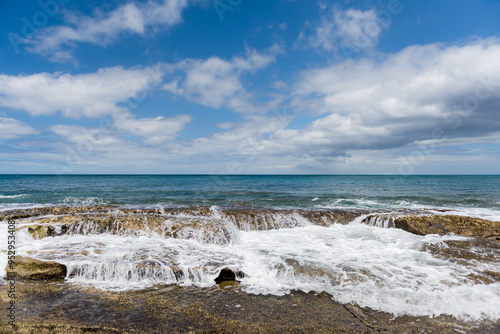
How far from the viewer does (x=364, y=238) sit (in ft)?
39.9

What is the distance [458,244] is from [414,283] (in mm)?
5195

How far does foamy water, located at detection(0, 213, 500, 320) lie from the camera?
600cm

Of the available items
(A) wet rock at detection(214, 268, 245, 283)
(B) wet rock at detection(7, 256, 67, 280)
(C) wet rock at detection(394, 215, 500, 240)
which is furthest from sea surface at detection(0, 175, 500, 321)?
(C) wet rock at detection(394, 215, 500, 240)

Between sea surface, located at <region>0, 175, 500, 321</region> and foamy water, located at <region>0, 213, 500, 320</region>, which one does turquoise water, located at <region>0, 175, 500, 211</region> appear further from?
foamy water, located at <region>0, 213, 500, 320</region>

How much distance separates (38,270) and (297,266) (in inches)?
292

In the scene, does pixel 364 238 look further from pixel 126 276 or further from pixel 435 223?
pixel 126 276

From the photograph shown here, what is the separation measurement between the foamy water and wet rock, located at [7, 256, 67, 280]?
25 centimetres

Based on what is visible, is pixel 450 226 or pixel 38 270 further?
pixel 450 226

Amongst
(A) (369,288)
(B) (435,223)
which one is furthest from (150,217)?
(B) (435,223)

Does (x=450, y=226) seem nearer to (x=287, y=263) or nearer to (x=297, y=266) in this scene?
(x=297, y=266)

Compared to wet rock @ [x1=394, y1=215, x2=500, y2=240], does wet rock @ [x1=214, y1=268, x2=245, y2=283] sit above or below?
below

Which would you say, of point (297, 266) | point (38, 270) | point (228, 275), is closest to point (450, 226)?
point (297, 266)

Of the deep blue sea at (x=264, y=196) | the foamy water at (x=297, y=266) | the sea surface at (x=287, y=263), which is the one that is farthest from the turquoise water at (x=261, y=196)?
the foamy water at (x=297, y=266)

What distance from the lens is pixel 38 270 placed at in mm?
7059
